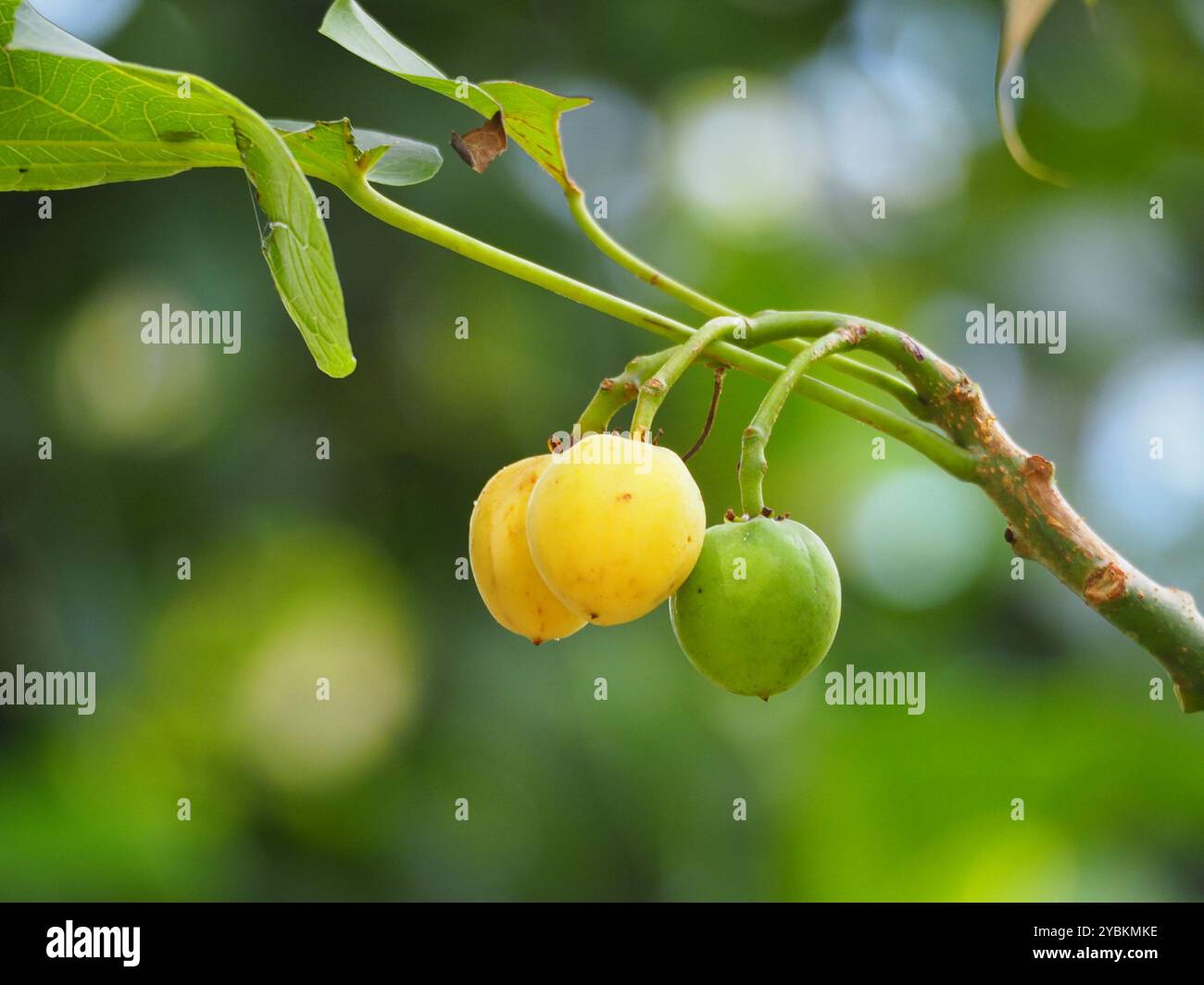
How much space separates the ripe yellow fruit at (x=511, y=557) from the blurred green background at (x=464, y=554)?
1654mm

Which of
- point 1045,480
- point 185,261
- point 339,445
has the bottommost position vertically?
point 1045,480

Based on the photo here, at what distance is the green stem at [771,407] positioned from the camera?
932 mm

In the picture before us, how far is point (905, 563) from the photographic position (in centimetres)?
272

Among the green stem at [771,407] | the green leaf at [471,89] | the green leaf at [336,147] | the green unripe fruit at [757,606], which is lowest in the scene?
the green unripe fruit at [757,606]

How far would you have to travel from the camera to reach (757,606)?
38.1 inches

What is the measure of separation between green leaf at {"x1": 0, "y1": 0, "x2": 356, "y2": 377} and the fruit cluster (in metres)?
0.17

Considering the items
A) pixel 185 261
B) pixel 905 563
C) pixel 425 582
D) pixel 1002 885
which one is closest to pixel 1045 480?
pixel 1002 885

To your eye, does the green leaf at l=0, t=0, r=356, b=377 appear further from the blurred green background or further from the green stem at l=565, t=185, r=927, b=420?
the blurred green background

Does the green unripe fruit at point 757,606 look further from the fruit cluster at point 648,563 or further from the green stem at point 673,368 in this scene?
the green stem at point 673,368

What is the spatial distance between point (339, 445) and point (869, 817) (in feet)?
4.41

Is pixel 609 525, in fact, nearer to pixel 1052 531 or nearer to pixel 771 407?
pixel 771 407

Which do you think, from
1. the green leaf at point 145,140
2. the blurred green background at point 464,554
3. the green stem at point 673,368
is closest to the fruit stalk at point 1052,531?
the green stem at point 673,368

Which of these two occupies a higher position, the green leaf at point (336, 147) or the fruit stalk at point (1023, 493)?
the green leaf at point (336, 147)

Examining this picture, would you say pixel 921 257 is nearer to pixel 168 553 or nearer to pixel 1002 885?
pixel 1002 885
